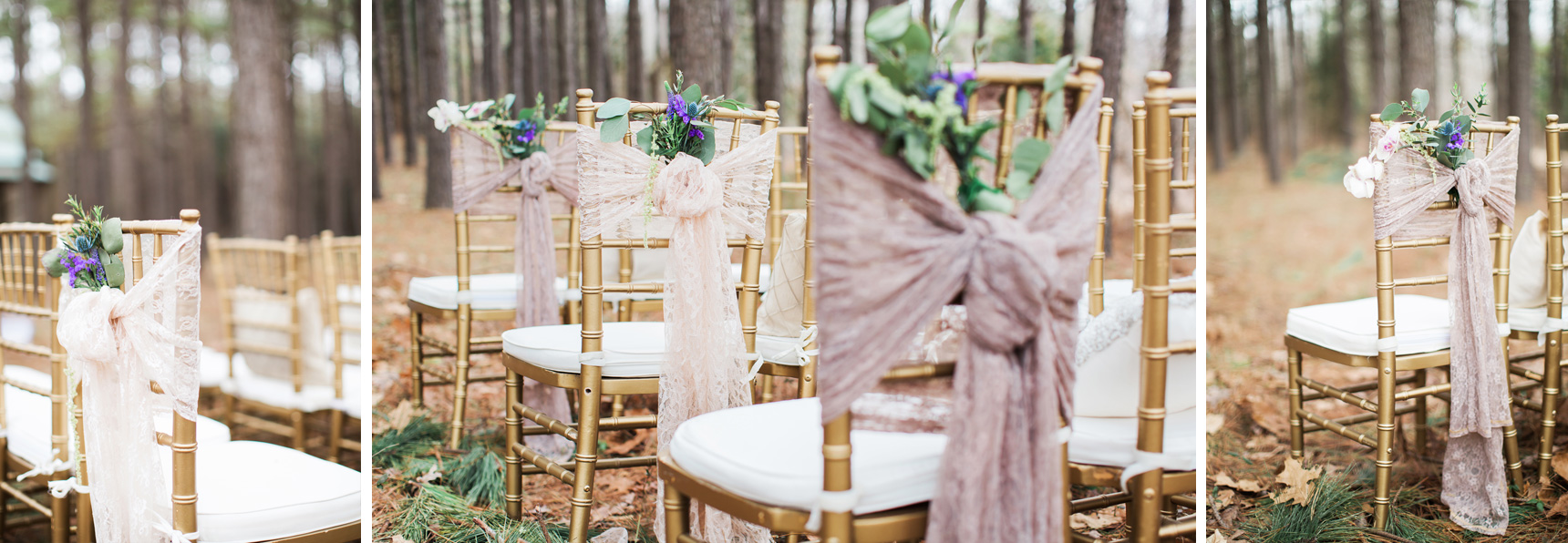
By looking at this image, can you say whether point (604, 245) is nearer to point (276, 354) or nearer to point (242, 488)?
point (242, 488)

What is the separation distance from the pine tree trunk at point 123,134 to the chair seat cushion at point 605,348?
447 inches

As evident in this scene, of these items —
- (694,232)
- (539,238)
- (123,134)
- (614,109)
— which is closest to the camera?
(614,109)

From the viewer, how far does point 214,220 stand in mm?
14578

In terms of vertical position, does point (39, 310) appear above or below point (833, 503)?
above

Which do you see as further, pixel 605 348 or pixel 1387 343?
pixel 1387 343

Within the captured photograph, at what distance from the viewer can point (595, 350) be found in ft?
7.59

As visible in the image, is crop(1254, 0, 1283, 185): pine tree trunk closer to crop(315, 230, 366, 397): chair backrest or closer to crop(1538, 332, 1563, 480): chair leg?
crop(1538, 332, 1563, 480): chair leg

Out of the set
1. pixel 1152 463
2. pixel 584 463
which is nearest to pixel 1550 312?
pixel 1152 463

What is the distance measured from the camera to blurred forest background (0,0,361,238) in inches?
445

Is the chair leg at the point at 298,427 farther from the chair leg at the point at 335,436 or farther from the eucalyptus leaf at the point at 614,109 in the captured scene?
the eucalyptus leaf at the point at 614,109

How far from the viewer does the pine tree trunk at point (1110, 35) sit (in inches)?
244

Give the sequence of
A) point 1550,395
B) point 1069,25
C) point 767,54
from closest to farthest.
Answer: point 1550,395, point 1069,25, point 767,54

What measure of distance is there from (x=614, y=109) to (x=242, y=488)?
1221mm

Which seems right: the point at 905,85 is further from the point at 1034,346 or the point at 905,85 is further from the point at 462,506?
the point at 462,506
